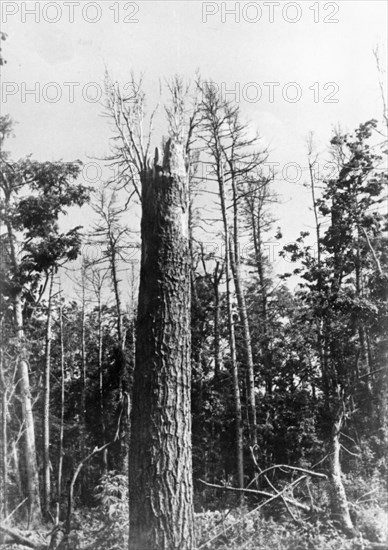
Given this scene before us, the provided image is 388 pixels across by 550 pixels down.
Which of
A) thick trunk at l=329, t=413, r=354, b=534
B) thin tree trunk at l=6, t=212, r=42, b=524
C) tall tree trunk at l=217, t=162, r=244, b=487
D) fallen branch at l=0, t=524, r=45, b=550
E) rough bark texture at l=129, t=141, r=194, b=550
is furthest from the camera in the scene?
tall tree trunk at l=217, t=162, r=244, b=487

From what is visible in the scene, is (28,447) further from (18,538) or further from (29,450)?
(18,538)

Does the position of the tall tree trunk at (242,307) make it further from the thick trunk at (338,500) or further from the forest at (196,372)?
the thick trunk at (338,500)

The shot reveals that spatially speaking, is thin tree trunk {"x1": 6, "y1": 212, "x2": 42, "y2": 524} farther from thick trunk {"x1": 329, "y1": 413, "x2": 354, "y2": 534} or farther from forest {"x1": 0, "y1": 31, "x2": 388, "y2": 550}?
thick trunk {"x1": 329, "y1": 413, "x2": 354, "y2": 534}

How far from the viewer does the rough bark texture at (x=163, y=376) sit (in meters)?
3.59

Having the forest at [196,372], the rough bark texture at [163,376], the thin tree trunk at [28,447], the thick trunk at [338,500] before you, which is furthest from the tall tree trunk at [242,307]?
the rough bark texture at [163,376]

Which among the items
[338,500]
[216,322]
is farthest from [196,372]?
[338,500]

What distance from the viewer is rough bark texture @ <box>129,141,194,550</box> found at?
359 centimetres

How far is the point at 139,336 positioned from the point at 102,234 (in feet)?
61.1

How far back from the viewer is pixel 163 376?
386 cm

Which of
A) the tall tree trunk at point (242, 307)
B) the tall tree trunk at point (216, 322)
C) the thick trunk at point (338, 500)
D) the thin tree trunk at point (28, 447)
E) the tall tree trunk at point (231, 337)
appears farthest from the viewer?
the tall tree trunk at point (216, 322)

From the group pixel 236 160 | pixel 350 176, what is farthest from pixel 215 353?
pixel 350 176

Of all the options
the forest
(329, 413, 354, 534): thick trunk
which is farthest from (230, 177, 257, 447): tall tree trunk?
(329, 413, 354, 534): thick trunk

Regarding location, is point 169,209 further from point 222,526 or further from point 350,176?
point 350,176

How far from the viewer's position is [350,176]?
64.0 feet
